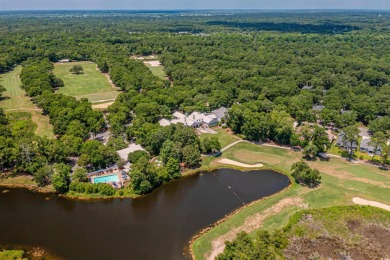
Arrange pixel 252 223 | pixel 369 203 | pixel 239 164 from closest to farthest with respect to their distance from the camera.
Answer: pixel 252 223 < pixel 369 203 < pixel 239 164

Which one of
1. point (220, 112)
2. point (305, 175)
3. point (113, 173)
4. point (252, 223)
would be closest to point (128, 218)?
point (113, 173)

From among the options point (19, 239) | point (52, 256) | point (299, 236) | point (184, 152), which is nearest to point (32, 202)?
point (19, 239)

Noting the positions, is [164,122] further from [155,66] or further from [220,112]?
[155,66]

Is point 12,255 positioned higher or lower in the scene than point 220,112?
lower

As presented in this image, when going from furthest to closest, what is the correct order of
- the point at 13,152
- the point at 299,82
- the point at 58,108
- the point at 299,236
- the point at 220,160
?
the point at 299,82
the point at 58,108
the point at 220,160
the point at 13,152
the point at 299,236

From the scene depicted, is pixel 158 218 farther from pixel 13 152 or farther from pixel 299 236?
pixel 13 152
